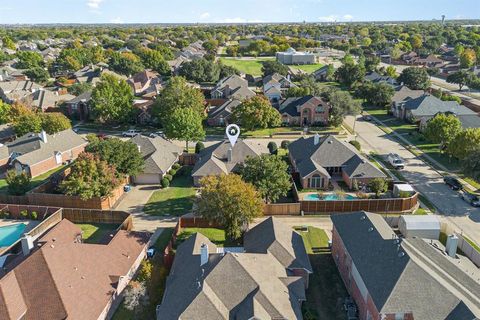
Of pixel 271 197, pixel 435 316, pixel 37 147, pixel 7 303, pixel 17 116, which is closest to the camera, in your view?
pixel 435 316

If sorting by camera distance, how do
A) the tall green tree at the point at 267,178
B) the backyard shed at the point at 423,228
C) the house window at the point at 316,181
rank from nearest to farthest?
1. the backyard shed at the point at 423,228
2. the tall green tree at the point at 267,178
3. the house window at the point at 316,181

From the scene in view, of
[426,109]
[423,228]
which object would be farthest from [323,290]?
[426,109]

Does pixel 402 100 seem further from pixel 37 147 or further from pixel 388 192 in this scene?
pixel 37 147

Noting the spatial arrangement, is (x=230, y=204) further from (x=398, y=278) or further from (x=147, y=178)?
(x=147, y=178)

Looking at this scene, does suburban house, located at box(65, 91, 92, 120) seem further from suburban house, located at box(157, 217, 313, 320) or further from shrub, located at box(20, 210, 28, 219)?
suburban house, located at box(157, 217, 313, 320)

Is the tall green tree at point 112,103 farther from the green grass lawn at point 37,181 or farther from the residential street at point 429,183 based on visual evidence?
the residential street at point 429,183

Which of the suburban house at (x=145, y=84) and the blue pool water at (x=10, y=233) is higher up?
the suburban house at (x=145, y=84)

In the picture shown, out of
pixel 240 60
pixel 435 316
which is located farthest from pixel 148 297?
pixel 240 60

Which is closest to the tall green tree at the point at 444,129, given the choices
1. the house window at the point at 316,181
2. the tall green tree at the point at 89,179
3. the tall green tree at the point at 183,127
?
the house window at the point at 316,181
